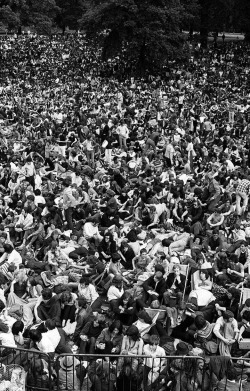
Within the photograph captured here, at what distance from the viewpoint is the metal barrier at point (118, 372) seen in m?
6.94

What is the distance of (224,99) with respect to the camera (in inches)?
996

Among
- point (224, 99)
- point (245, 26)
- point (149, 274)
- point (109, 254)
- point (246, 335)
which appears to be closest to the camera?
point (246, 335)

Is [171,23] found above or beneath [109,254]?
above

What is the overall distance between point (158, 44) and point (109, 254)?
73.3 ft

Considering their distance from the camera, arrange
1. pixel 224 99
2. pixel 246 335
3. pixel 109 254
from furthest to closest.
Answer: pixel 224 99 → pixel 109 254 → pixel 246 335

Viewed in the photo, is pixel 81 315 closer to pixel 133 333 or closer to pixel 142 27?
pixel 133 333

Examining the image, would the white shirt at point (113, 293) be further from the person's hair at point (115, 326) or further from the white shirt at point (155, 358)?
the white shirt at point (155, 358)

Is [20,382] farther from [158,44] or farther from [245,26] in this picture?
[245,26]

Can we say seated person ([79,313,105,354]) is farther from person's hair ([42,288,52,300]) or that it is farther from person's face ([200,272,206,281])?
person's face ([200,272,206,281])

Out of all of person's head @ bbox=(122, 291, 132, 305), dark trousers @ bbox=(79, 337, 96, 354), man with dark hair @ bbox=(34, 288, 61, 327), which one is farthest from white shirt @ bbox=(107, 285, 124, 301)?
dark trousers @ bbox=(79, 337, 96, 354)

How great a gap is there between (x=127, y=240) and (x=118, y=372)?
12.8 ft

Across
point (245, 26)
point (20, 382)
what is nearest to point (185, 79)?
point (245, 26)

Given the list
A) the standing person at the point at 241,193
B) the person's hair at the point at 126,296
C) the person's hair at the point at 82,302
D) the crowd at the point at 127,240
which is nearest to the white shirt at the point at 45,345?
the crowd at the point at 127,240

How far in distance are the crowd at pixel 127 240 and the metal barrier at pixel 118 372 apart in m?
0.02
